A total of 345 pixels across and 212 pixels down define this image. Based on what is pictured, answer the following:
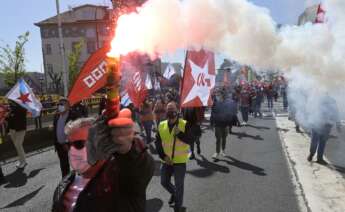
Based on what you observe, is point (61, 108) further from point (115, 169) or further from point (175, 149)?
point (115, 169)

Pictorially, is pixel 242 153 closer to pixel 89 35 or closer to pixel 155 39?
pixel 155 39

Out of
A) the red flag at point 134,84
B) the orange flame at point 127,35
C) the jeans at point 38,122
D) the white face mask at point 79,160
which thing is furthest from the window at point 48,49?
the white face mask at point 79,160

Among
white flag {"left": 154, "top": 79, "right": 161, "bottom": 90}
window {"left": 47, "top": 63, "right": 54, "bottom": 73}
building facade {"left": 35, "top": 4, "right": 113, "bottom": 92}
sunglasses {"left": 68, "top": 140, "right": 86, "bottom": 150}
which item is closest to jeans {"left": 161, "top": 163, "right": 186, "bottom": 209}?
sunglasses {"left": 68, "top": 140, "right": 86, "bottom": 150}

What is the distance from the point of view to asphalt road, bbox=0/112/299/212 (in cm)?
600

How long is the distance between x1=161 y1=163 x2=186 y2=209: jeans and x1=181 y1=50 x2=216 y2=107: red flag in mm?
1576

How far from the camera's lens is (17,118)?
30.1 feet

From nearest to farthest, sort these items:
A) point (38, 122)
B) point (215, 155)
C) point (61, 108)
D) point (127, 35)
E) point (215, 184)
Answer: point (127, 35) → point (61, 108) → point (215, 184) → point (215, 155) → point (38, 122)

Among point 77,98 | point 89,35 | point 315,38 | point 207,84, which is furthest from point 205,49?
point 89,35

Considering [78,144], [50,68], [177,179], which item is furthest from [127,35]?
[50,68]

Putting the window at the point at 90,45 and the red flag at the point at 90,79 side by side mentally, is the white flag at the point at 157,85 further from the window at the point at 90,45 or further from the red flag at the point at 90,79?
the window at the point at 90,45

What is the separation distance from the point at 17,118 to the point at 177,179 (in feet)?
18.0

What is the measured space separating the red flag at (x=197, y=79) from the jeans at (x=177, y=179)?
62.0 inches

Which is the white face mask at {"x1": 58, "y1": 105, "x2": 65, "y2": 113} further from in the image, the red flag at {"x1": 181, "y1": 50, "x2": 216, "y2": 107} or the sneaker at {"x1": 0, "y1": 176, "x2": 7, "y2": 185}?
the sneaker at {"x1": 0, "y1": 176, "x2": 7, "y2": 185}

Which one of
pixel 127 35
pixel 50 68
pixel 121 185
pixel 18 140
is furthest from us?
pixel 50 68
